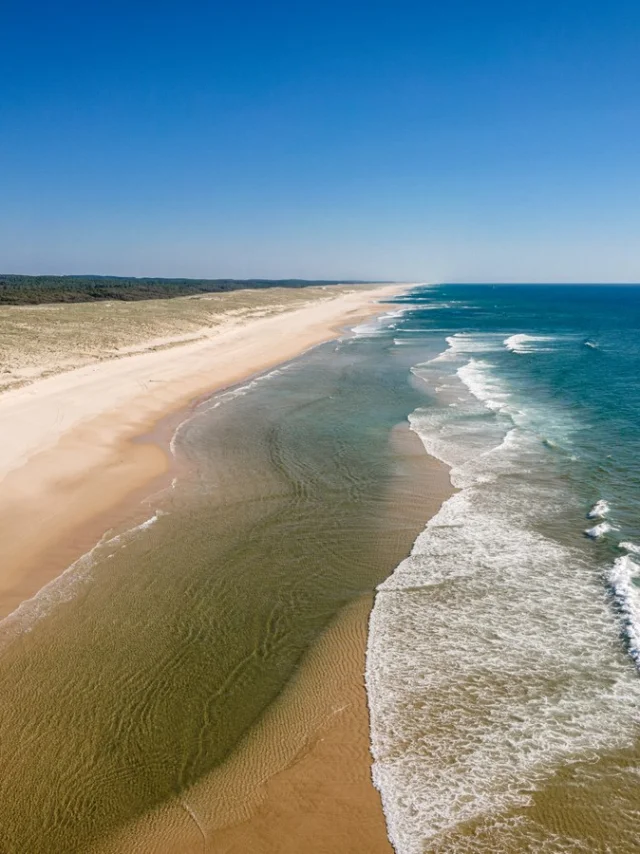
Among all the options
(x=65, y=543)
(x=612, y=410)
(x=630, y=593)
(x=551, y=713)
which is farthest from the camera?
(x=612, y=410)

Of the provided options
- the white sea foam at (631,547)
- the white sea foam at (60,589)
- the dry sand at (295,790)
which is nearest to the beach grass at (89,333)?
the white sea foam at (60,589)

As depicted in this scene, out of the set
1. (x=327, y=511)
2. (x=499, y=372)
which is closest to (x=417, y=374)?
(x=499, y=372)

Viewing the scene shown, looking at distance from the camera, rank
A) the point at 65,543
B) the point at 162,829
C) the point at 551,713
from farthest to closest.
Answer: the point at 65,543
the point at 551,713
the point at 162,829

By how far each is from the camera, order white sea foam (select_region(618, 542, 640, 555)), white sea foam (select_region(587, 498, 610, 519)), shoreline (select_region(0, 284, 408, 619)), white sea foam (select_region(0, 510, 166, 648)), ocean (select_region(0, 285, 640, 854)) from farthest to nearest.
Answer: white sea foam (select_region(587, 498, 610, 519))
shoreline (select_region(0, 284, 408, 619))
white sea foam (select_region(618, 542, 640, 555))
white sea foam (select_region(0, 510, 166, 648))
ocean (select_region(0, 285, 640, 854))

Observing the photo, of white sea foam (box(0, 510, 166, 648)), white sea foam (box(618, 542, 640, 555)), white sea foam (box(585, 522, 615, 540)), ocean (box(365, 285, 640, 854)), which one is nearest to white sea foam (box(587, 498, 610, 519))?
ocean (box(365, 285, 640, 854))

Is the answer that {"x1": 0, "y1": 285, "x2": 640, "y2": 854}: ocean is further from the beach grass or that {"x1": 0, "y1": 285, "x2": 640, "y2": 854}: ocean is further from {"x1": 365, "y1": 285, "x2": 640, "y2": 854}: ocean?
the beach grass

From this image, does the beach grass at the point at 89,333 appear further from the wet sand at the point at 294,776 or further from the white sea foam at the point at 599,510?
the white sea foam at the point at 599,510

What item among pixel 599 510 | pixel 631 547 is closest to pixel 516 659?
pixel 631 547

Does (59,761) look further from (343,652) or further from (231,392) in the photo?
(231,392)

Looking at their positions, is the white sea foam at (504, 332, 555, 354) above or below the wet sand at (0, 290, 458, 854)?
above
